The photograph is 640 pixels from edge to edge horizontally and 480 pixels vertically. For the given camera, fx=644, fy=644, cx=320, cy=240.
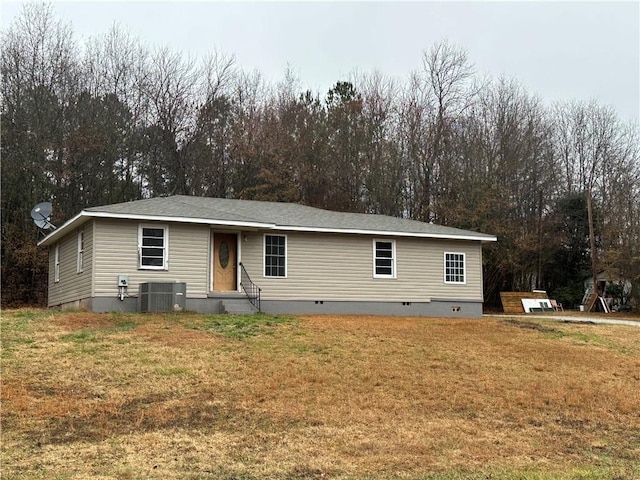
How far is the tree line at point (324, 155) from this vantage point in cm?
2677

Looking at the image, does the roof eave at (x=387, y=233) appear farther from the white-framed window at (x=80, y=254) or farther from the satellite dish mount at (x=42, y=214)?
the satellite dish mount at (x=42, y=214)

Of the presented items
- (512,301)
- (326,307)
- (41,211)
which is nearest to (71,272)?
(41,211)

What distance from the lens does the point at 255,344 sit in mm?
12672

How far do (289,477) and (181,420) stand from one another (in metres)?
2.41

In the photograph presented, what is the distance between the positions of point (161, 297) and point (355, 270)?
6479mm

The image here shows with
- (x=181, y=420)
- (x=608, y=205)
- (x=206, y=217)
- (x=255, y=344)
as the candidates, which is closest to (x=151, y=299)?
(x=206, y=217)

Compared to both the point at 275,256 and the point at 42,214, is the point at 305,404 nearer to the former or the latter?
the point at 275,256

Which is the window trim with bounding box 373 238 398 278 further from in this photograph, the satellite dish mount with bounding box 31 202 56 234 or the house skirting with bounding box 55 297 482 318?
the satellite dish mount with bounding box 31 202 56 234

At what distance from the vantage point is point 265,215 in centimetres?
2039

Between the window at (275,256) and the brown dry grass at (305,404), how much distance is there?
4655 millimetres

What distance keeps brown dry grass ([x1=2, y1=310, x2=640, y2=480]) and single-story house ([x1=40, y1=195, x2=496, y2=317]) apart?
8.79 feet

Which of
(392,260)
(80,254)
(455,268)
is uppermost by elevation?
(80,254)

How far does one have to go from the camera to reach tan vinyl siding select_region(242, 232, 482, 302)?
19433 mm

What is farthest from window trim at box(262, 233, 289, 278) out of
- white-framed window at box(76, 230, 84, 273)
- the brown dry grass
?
white-framed window at box(76, 230, 84, 273)
